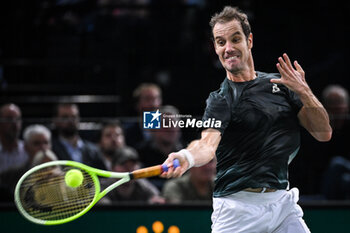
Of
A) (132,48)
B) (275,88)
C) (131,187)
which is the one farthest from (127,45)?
(275,88)

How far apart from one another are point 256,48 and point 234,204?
2943 mm

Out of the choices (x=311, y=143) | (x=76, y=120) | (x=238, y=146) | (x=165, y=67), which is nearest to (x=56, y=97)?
(x=165, y=67)

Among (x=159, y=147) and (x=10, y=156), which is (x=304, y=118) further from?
(x=10, y=156)

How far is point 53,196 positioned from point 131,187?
3.61ft

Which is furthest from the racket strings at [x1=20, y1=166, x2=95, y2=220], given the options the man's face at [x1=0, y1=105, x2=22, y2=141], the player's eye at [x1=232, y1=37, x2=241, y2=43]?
the player's eye at [x1=232, y1=37, x2=241, y2=43]

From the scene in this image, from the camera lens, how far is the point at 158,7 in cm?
795

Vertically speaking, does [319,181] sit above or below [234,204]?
below

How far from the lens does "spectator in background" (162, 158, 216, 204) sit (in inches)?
215

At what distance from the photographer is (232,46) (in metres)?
3.83

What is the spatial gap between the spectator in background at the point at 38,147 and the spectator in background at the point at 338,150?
2.34 meters

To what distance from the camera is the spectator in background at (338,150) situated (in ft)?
18.1

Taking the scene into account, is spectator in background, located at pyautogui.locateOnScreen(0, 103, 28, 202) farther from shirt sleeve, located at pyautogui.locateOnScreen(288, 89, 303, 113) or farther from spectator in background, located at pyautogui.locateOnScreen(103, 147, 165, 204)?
shirt sleeve, located at pyautogui.locateOnScreen(288, 89, 303, 113)

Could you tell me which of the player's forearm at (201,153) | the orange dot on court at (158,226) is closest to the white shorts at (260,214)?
the player's forearm at (201,153)

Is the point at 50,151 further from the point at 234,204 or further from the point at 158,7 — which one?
the point at 158,7
